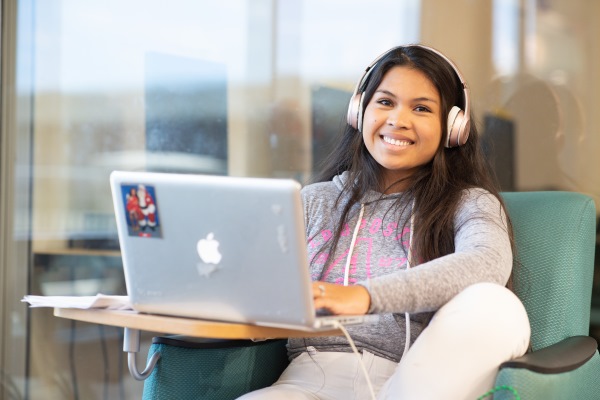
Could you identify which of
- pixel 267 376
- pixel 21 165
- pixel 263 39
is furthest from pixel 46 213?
pixel 267 376

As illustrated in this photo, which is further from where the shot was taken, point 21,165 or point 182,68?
point 21,165

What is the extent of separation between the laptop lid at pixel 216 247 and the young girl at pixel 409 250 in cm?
9

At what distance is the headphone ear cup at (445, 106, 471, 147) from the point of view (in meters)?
1.73

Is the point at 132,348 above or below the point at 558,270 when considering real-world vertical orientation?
below

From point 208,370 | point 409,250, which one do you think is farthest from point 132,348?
point 409,250

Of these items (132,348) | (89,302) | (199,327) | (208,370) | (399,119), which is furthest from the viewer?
(399,119)

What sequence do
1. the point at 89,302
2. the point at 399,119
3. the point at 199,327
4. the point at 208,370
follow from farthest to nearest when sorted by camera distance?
the point at 399,119 → the point at 208,370 → the point at 89,302 → the point at 199,327

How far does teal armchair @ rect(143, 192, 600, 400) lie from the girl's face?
0.83 ft

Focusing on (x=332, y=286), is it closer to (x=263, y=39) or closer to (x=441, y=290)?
(x=441, y=290)

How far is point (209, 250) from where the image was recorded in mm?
1269

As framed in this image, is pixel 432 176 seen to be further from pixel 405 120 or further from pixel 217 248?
pixel 217 248

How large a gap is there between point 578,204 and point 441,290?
0.55 metres

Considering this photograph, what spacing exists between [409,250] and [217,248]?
56 centimetres

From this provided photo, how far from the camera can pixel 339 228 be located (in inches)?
71.1
